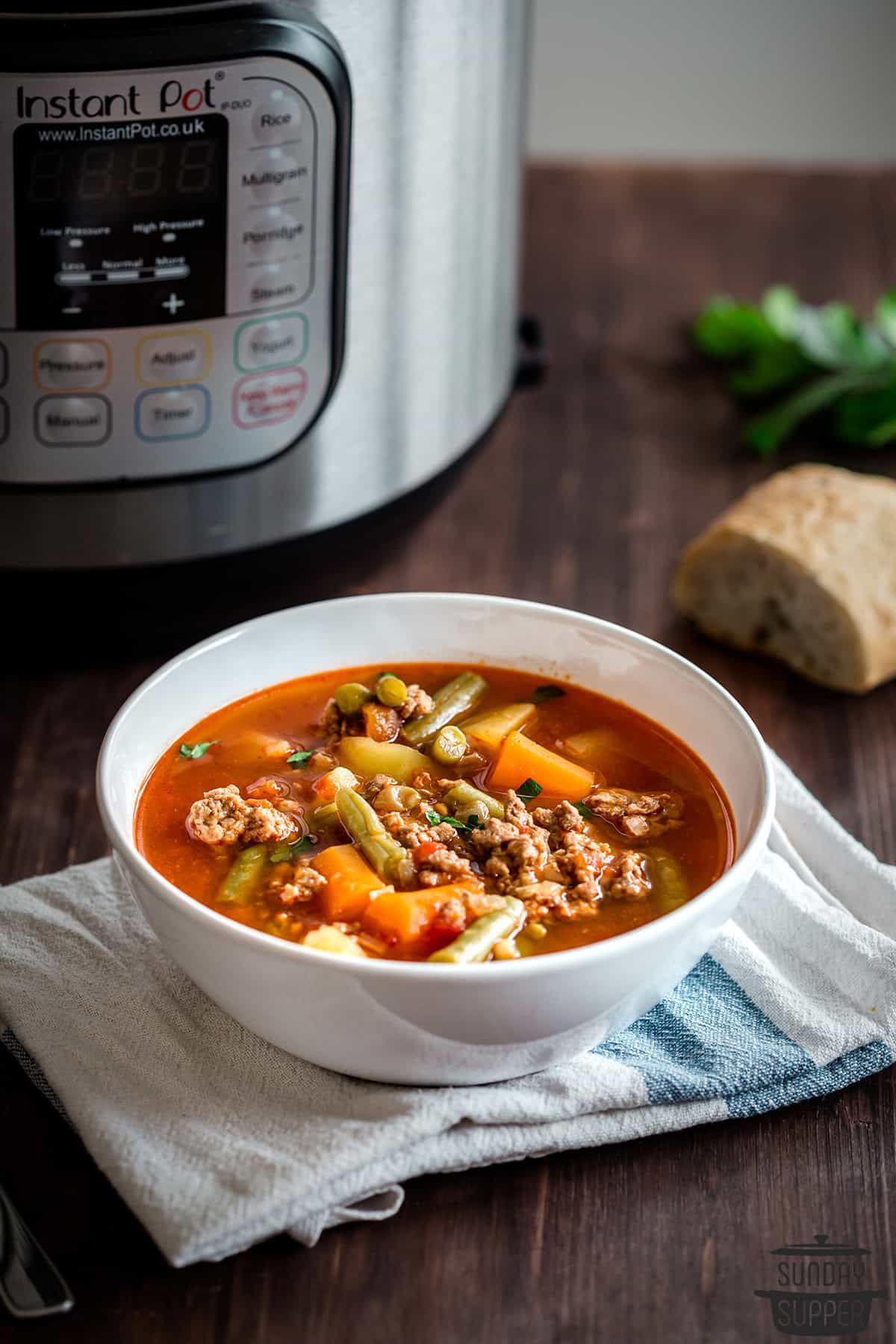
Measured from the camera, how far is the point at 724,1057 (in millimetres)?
1203

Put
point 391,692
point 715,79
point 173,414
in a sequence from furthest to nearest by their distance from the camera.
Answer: point 715,79 → point 173,414 → point 391,692

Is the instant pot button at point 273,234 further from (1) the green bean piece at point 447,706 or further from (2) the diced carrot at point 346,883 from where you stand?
(2) the diced carrot at point 346,883

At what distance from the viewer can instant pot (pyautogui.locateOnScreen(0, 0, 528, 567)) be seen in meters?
1.39

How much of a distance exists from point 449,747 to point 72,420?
0.56 meters

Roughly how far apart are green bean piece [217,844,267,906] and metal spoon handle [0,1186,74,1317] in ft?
0.88

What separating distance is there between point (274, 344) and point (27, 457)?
0.29 metres

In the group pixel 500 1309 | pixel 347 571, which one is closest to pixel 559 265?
pixel 347 571

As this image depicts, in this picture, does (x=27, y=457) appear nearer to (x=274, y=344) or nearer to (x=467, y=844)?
(x=274, y=344)

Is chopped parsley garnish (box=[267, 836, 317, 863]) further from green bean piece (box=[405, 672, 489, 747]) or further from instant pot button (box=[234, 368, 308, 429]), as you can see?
instant pot button (box=[234, 368, 308, 429])

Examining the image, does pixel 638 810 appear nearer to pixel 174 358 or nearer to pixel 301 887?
pixel 301 887

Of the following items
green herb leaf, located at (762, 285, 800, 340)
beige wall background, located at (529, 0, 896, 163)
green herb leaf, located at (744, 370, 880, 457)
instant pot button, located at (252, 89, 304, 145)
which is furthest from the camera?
beige wall background, located at (529, 0, 896, 163)

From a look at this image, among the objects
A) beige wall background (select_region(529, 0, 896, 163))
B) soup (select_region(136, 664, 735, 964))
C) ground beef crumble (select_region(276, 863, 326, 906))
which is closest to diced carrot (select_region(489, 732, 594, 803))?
soup (select_region(136, 664, 735, 964))

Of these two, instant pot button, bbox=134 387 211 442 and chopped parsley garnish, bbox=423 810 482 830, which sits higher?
instant pot button, bbox=134 387 211 442

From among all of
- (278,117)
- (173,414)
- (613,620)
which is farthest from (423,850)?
(613,620)
